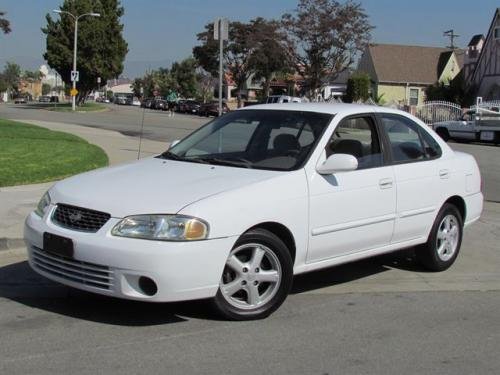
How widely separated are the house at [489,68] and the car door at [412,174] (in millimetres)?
40109

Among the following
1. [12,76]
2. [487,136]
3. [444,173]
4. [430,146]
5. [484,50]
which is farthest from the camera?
[12,76]

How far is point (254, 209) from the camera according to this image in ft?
16.0

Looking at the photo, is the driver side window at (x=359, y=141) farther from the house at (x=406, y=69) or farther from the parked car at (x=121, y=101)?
the parked car at (x=121, y=101)

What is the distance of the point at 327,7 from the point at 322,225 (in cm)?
4531

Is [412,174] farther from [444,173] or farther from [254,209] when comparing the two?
[254,209]

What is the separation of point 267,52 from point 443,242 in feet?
193

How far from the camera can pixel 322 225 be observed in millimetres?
5414

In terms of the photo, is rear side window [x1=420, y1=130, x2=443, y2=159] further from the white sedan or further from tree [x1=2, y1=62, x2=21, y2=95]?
tree [x1=2, y1=62, x2=21, y2=95]

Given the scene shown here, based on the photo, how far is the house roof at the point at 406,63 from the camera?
182 feet

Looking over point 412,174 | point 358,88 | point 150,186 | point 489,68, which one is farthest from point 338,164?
point 489,68

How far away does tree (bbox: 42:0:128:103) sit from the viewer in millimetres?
61344

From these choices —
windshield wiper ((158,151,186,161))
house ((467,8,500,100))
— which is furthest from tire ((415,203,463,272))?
house ((467,8,500,100))

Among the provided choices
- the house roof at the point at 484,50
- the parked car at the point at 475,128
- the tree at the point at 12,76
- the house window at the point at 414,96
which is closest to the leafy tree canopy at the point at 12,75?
the tree at the point at 12,76

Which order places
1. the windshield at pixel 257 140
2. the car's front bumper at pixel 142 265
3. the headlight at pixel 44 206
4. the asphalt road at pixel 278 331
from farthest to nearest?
the windshield at pixel 257 140, the headlight at pixel 44 206, the car's front bumper at pixel 142 265, the asphalt road at pixel 278 331
